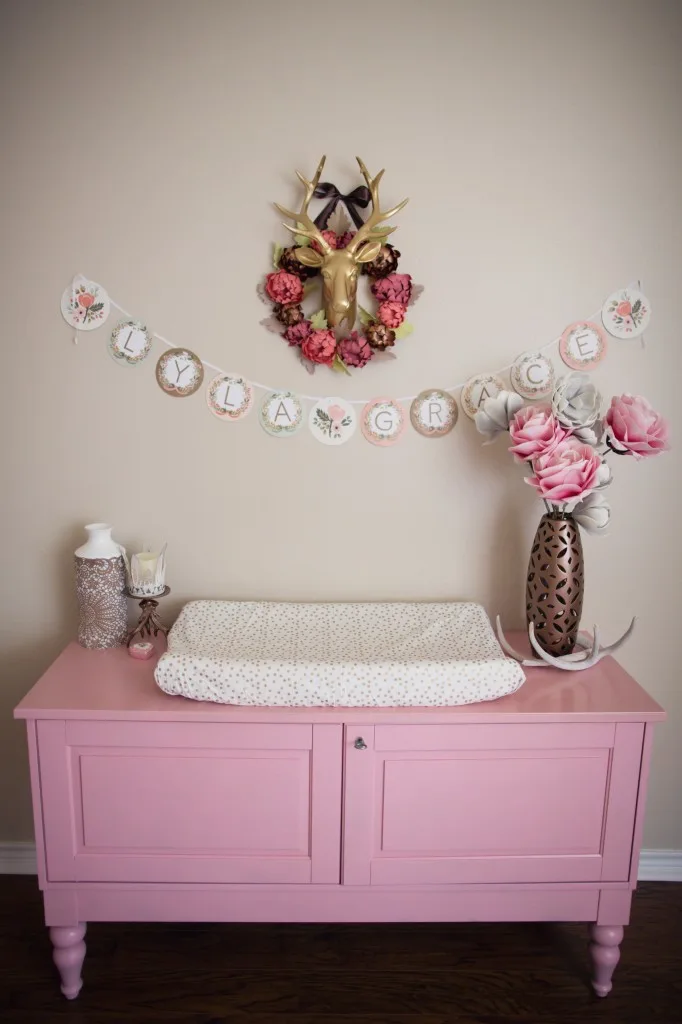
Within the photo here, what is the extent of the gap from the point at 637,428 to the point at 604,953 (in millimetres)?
1245

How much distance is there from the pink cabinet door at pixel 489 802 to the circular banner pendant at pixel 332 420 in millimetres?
767

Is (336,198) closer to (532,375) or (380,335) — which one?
(380,335)

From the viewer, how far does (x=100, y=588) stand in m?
1.85

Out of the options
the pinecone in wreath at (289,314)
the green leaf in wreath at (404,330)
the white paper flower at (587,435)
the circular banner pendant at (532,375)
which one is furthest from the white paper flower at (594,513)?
the pinecone in wreath at (289,314)

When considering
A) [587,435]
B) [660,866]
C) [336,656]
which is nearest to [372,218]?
[587,435]

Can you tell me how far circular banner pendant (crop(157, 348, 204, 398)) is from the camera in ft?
6.30

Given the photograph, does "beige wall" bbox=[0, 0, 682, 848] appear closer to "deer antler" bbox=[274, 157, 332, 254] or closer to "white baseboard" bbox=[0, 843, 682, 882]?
"deer antler" bbox=[274, 157, 332, 254]

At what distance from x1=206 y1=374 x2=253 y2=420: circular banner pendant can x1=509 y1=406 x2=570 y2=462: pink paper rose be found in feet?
2.29

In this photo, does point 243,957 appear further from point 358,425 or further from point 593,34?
point 593,34

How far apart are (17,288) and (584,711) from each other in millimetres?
1728

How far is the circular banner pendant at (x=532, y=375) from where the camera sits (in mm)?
1944

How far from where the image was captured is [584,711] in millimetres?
1615

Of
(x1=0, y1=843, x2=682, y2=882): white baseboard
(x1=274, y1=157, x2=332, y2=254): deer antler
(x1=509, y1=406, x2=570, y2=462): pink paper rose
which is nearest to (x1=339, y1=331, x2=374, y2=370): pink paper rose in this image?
(x1=274, y1=157, x2=332, y2=254): deer antler

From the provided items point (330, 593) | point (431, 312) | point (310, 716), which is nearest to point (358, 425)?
point (431, 312)
